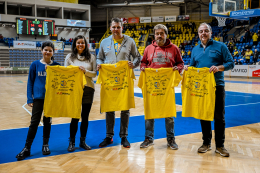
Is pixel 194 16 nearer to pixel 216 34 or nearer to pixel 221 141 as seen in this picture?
pixel 216 34

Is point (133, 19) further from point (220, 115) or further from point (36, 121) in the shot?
point (36, 121)

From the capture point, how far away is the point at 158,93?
3.88 m

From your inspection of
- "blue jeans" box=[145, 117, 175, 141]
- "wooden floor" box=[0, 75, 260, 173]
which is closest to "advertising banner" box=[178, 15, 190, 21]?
"wooden floor" box=[0, 75, 260, 173]

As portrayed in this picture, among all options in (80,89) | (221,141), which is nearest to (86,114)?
(80,89)

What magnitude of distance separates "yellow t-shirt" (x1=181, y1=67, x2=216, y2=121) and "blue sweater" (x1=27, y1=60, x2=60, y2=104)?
6.85ft

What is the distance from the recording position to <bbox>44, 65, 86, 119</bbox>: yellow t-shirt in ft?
11.8

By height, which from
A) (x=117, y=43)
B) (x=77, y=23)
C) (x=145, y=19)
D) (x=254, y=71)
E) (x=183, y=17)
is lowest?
(x=254, y=71)

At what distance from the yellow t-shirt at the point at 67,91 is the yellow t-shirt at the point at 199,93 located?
1551 mm

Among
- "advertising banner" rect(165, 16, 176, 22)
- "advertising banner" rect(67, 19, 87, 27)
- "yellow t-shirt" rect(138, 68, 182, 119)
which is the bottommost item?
"yellow t-shirt" rect(138, 68, 182, 119)

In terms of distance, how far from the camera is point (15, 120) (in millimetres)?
5598

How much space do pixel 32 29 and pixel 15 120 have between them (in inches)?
911

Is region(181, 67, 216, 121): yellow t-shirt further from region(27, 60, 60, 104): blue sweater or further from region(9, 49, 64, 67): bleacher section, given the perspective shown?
region(9, 49, 64, 67): bleacher section

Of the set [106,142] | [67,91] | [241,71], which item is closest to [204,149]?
[106,142]

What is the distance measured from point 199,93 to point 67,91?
76.9 inches
